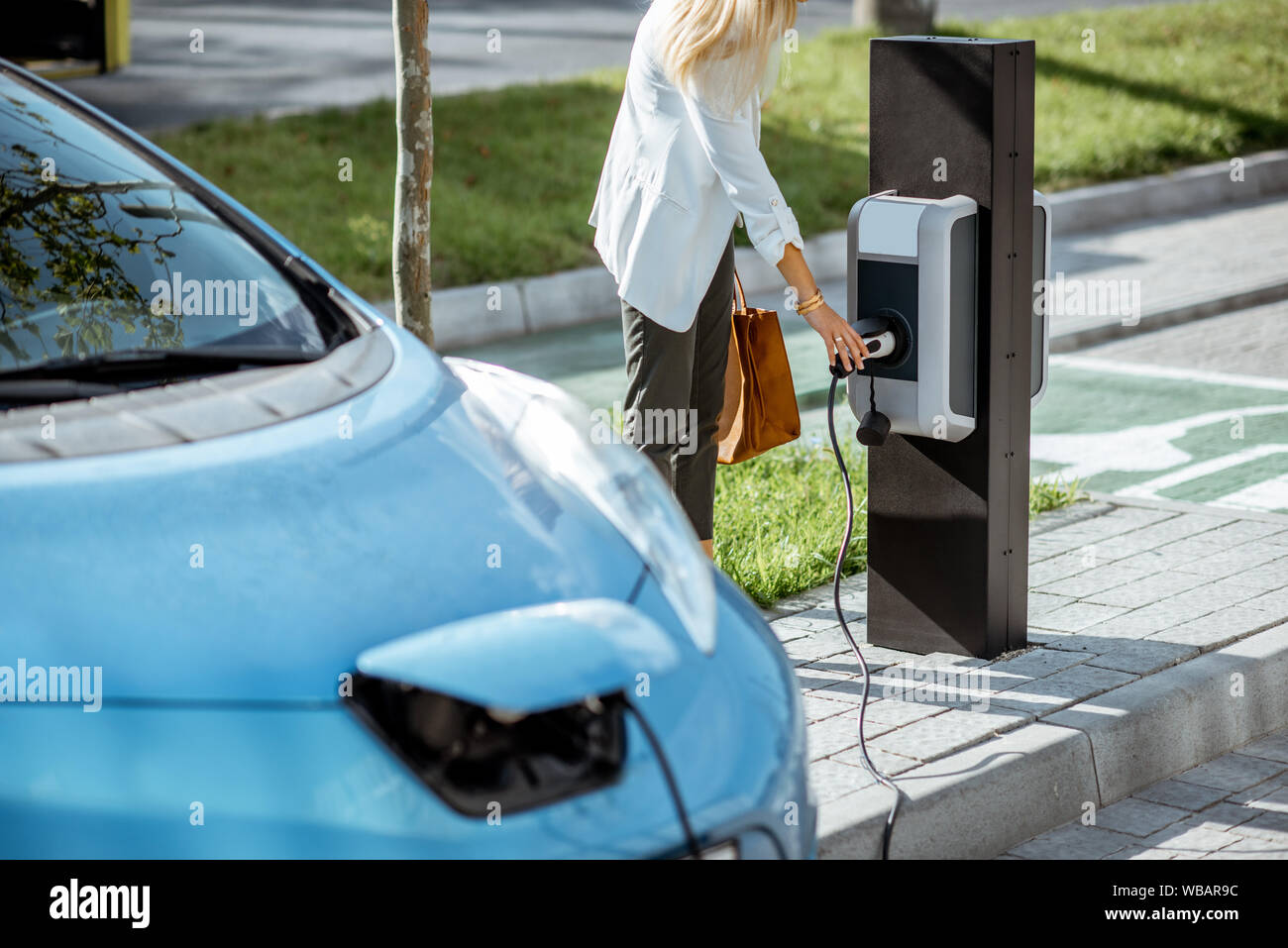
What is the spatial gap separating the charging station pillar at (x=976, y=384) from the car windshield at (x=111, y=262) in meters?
1.79

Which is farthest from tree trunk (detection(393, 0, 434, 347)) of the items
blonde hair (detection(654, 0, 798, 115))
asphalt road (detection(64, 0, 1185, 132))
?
asphalt road (detection(64, 0, 1185, 132))

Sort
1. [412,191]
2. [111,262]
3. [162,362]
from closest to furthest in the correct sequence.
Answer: [162,362] < [111,262] < [412,191]

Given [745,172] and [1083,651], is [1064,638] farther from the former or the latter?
[745,172]

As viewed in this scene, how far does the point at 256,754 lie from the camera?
1.77 meters

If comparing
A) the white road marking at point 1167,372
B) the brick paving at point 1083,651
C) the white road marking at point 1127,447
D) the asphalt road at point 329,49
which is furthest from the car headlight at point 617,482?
the asphalt road at point 329,49

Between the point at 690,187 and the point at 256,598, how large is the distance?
84.3 inches

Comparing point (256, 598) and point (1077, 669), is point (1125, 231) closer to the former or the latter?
point (1077, 669)

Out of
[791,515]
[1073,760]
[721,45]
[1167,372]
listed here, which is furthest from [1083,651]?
[1167,372]

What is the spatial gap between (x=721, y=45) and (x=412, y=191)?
151 centimetres

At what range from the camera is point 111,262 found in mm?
2629

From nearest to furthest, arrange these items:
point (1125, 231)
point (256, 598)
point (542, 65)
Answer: point (256, 598), point (1125, 231), point (542, 65)

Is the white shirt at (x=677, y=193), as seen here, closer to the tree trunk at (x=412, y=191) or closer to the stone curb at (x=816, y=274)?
the tree trunk at (x=412, y=191)

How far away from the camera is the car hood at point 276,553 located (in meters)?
1.82
